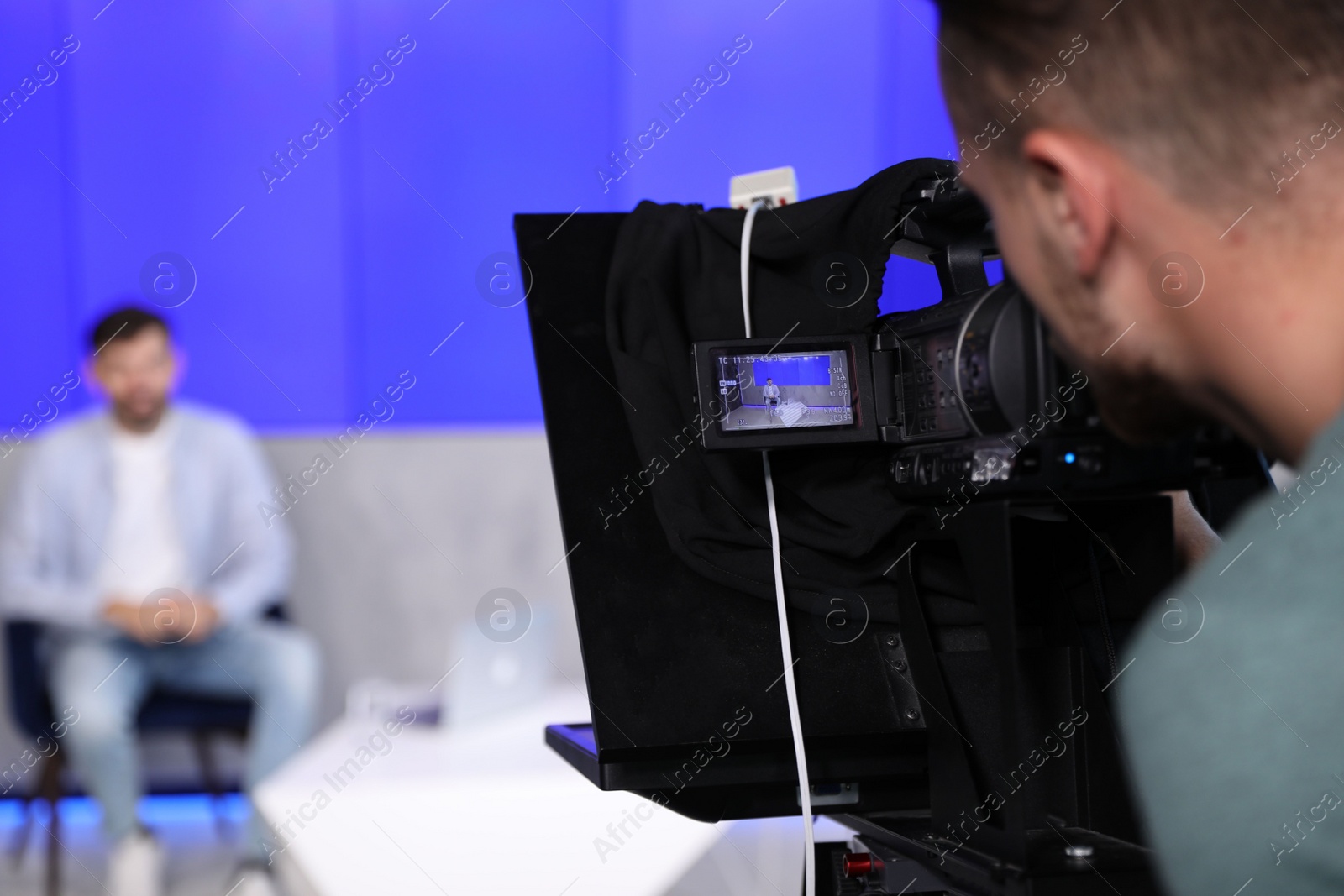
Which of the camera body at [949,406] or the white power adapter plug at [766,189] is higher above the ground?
the white power adapter plug at [766,189]

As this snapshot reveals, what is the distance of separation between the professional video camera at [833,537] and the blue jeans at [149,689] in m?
2.19

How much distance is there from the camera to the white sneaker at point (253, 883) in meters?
2.73

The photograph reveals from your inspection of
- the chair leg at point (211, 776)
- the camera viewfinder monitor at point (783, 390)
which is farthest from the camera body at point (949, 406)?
the chair leg at point (211, 776)

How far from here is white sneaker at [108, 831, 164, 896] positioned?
2771 millimetres

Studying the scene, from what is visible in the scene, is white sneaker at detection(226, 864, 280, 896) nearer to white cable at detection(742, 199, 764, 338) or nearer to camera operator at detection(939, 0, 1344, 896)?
white cable at detection(742, 199, 764, 338)

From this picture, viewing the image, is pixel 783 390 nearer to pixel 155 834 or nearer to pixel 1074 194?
pixel 1074 194

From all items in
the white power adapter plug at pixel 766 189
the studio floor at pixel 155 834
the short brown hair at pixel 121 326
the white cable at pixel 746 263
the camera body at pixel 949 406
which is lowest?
the studio floor at pixel 155 834

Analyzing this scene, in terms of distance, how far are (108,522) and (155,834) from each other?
3.02ft

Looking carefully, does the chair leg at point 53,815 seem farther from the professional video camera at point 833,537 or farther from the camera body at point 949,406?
the camera body at point 949,406

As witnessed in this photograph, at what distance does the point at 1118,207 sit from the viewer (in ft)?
1.80

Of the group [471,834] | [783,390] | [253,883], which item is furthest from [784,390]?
[253,883]

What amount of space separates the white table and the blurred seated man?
138cm

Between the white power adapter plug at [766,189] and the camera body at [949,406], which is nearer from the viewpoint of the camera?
the camera body at [949,406]

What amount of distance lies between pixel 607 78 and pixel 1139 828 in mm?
3291
